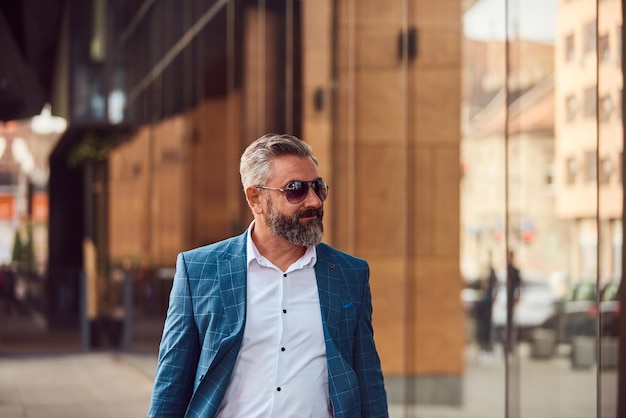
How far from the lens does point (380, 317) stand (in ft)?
30.5

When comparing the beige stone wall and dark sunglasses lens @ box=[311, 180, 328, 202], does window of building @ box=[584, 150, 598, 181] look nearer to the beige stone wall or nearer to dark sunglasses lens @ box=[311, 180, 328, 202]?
the beige stone wall

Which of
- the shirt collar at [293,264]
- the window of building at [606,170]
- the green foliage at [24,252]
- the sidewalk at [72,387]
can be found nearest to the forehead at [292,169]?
the shirt collar at [293,264]

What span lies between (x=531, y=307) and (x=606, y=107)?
133 cm

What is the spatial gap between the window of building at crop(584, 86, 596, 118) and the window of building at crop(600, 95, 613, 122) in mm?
59

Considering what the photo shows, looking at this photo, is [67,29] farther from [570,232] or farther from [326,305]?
[326,305]

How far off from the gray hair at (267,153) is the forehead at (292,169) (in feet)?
0.05

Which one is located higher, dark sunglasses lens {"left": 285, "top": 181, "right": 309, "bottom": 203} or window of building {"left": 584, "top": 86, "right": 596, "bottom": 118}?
window of building {"left": 584, "top": 86, "right": 596, "bottom": 118}

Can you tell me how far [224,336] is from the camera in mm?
3508

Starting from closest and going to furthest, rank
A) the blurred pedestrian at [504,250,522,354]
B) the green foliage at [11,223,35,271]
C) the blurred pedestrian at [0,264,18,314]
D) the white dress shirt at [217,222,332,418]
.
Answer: the white dress shirt at [217,222,332,418]
the blurred pedestrian at [504,250,522,354]
the blurred pedestrian at [0,264,18,314]
the green foliage at [11,223,35,271]

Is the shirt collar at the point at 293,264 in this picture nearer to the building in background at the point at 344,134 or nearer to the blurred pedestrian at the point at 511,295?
the blurred pedestrian at the point at 511,295

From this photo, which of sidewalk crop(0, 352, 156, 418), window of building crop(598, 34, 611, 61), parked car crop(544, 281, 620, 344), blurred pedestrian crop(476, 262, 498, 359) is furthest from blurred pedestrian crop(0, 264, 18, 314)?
window of building crop(598, 34, 611, 61)

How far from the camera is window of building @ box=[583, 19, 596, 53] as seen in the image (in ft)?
22.2

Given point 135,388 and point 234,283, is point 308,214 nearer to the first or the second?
point 234,283

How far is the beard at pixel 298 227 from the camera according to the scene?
11.6 feet
